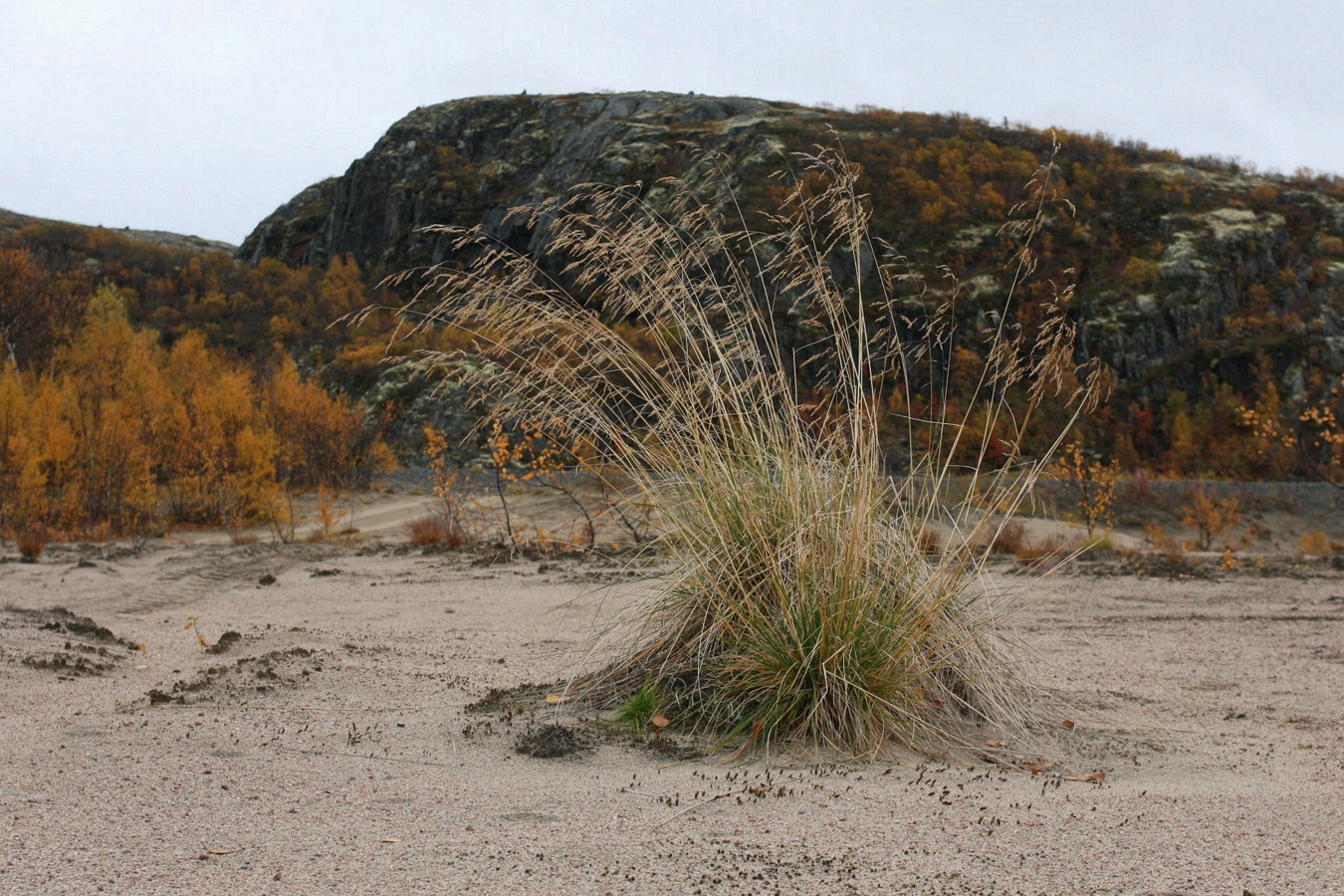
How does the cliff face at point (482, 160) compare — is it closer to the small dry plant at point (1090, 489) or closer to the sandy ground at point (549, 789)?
the small dry plant at point (1090, 489)

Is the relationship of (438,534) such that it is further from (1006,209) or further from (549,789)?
(1006,209)

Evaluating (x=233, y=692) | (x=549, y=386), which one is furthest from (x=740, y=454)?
(x=233, y=692)

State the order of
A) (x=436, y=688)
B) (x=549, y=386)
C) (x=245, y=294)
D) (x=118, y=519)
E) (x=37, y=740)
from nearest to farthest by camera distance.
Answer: (x=37, y=740) → (x=549, y=386) → (x=436, y=688) → (x=118, y=519) → (x=245, y=294)

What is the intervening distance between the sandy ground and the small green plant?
0.10 m

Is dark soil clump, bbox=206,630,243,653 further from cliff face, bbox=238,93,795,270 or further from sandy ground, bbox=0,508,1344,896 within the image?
cliff face, bbox=238,93,795,270

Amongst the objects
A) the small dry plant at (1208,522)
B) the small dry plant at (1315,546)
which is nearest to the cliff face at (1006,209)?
the small dry plant at (1208,522)

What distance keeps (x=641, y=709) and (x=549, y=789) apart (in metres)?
0.62

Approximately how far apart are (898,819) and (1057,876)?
399mm

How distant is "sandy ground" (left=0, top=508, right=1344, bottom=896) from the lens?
6.15 feet

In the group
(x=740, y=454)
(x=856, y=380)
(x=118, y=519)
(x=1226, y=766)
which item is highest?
(x=856, y=380)

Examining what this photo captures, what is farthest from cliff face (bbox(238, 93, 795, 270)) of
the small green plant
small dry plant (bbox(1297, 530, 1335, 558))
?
the small green plant

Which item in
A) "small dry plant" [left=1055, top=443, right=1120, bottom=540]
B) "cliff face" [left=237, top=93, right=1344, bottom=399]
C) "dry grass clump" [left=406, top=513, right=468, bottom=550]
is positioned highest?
"cliff face" [left=237, top=93, right=1344, bottom=399]

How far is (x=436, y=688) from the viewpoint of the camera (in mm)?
3768

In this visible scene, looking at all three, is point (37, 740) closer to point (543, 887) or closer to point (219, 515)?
point (543, 887)
